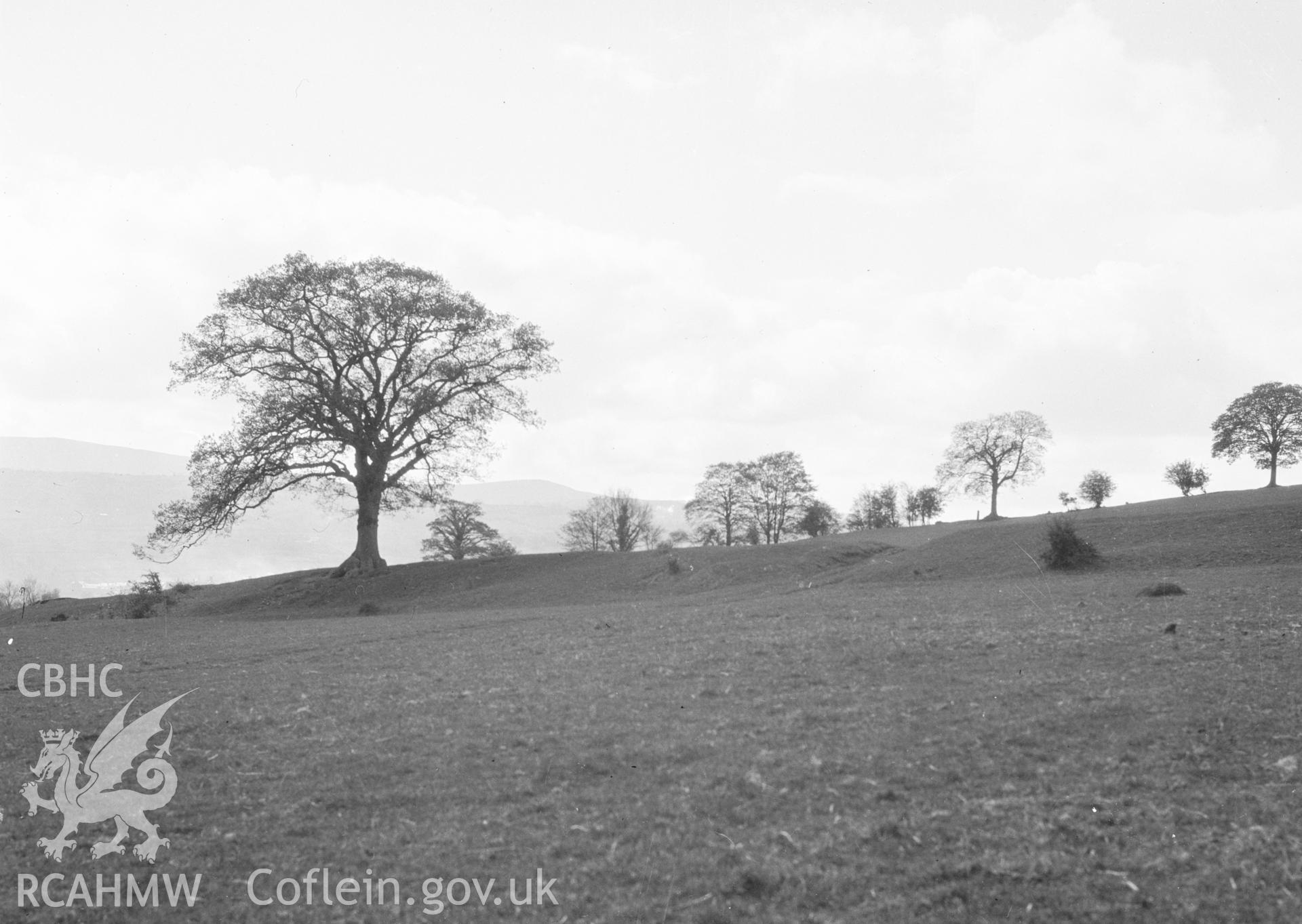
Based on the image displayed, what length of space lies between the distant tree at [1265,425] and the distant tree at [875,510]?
94.0 feet

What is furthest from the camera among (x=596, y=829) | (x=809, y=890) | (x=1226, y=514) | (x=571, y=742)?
(x=1226, y=514)

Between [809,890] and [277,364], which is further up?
[277,364]

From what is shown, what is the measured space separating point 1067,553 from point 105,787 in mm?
30013

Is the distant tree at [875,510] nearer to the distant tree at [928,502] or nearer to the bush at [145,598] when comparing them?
the distant tree at [928,502]

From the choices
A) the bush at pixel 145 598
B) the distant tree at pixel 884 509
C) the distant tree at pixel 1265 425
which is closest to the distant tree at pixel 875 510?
the distant tree at pixel 884 509

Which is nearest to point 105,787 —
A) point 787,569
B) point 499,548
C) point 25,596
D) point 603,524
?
point 787,569

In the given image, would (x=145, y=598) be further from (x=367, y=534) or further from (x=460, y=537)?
(x=460, y=537)

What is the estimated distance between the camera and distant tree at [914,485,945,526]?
281 ft

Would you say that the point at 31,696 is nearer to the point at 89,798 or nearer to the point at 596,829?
the point at 89,798

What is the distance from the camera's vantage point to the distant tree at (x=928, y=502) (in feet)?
281

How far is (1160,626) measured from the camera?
49.5ft

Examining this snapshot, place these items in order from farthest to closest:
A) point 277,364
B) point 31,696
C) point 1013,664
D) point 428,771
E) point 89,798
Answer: point 277,364, point 31,696, point 1013,664, point 428,771, point 89,798

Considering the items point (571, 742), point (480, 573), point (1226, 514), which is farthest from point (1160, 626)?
point (480, 573)

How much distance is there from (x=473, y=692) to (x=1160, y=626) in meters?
11.7
